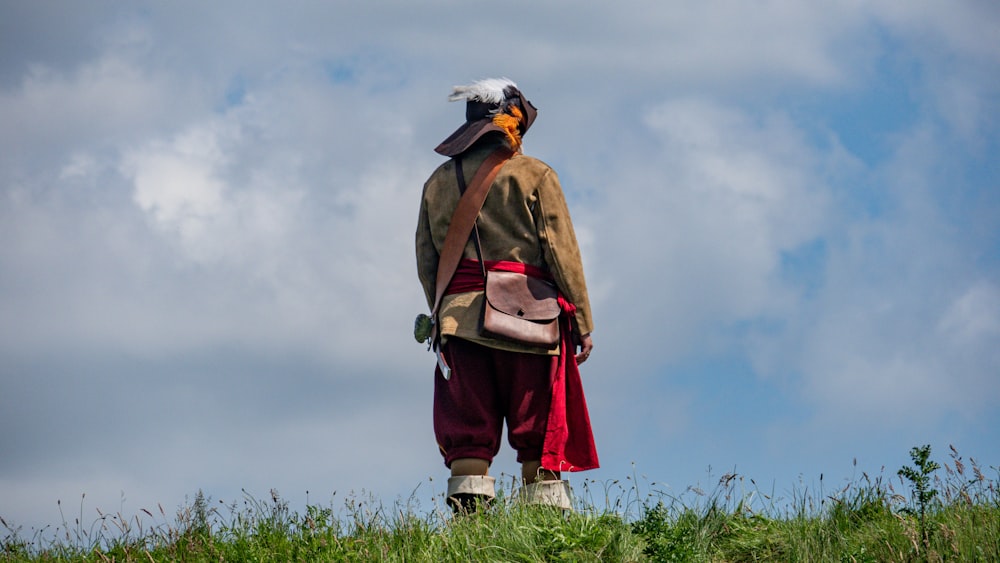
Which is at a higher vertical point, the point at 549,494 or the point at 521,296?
the point at 521,296

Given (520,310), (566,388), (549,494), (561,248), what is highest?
(561,248)

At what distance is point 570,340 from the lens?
8164 mm

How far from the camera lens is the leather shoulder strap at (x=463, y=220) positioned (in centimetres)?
798

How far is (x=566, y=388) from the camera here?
812cm

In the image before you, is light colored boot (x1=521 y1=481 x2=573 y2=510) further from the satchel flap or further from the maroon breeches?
the satchel flap

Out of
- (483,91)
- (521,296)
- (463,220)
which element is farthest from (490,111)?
(521,296)

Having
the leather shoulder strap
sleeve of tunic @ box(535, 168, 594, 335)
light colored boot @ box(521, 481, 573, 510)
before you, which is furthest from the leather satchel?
light colored boot @ box(521, 481, 573, 510)

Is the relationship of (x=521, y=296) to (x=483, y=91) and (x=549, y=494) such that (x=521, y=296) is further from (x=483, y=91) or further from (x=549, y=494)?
(x=483, y=91)

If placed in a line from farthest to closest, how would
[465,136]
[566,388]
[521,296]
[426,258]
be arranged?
[426,258] → [465,136] → [566,388] → [521,296]

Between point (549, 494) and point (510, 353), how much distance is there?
984mm

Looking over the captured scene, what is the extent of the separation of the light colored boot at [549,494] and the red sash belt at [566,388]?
168 millimetres

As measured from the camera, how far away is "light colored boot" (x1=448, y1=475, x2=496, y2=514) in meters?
7.71

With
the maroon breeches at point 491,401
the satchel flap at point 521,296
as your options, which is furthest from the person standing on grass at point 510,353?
the satchel flap at point 521,296

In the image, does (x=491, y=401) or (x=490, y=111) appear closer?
(x=491, y=401)
